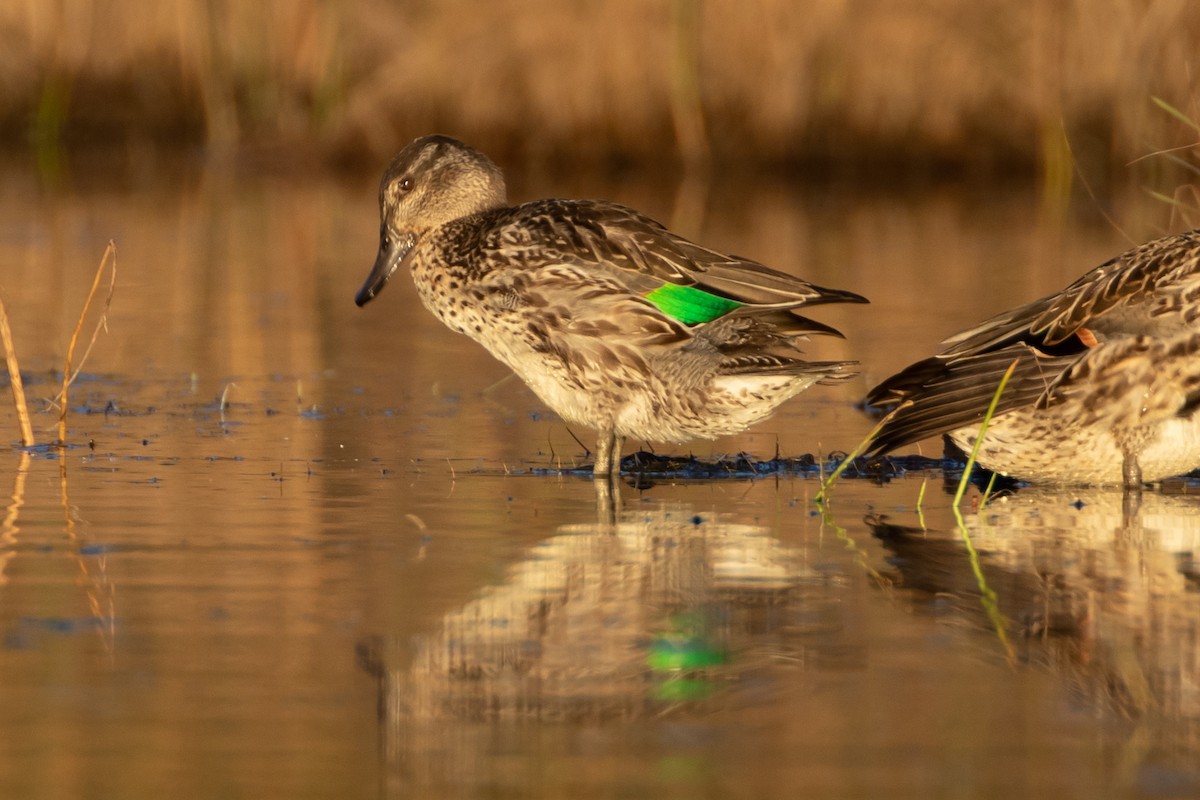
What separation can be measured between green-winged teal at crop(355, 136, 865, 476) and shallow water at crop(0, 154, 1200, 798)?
273 millimetres

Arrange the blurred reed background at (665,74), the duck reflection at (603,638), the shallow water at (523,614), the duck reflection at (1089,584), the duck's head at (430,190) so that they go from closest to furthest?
1. the shallow water at (523,614)
2. the duck reflection at (603,638)
3. the duck reflection at (1089,584)
4. the duck's head at (430,190)
5. the blurred reed background at (665,74)

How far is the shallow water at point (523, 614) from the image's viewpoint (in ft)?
13.4

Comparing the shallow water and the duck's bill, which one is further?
the duck's bill

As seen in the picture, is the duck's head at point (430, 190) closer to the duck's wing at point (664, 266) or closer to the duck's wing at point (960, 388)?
the duck's wing at point (664, 266)

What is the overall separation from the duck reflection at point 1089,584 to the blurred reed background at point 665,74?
11.8 m

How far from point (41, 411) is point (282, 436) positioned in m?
1.07

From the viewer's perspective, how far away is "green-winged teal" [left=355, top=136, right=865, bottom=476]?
7.37 meters

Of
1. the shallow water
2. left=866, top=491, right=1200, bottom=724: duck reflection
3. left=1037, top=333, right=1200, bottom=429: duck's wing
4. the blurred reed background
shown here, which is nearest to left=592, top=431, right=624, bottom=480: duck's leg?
the shallow water

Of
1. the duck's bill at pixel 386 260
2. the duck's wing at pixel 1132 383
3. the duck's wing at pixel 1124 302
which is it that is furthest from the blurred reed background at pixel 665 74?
the duck's wing at pixel 1132 383

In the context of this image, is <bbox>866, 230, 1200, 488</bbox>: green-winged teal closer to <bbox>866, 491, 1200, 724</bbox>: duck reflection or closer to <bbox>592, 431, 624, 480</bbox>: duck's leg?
<bbox>866, 491, 1200, 724</bbox>: duck reflection

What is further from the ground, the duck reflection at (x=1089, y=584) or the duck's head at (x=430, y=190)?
the duck's head at (x=430, y=190)

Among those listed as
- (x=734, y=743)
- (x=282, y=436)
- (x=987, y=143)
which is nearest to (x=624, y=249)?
(x=282, y=436)

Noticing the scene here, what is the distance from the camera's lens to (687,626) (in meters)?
5.09

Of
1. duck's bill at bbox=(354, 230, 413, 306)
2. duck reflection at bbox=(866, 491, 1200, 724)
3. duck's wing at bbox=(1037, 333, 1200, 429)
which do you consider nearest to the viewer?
duck reflection at bbox=(866, 491, 1200, 724)
